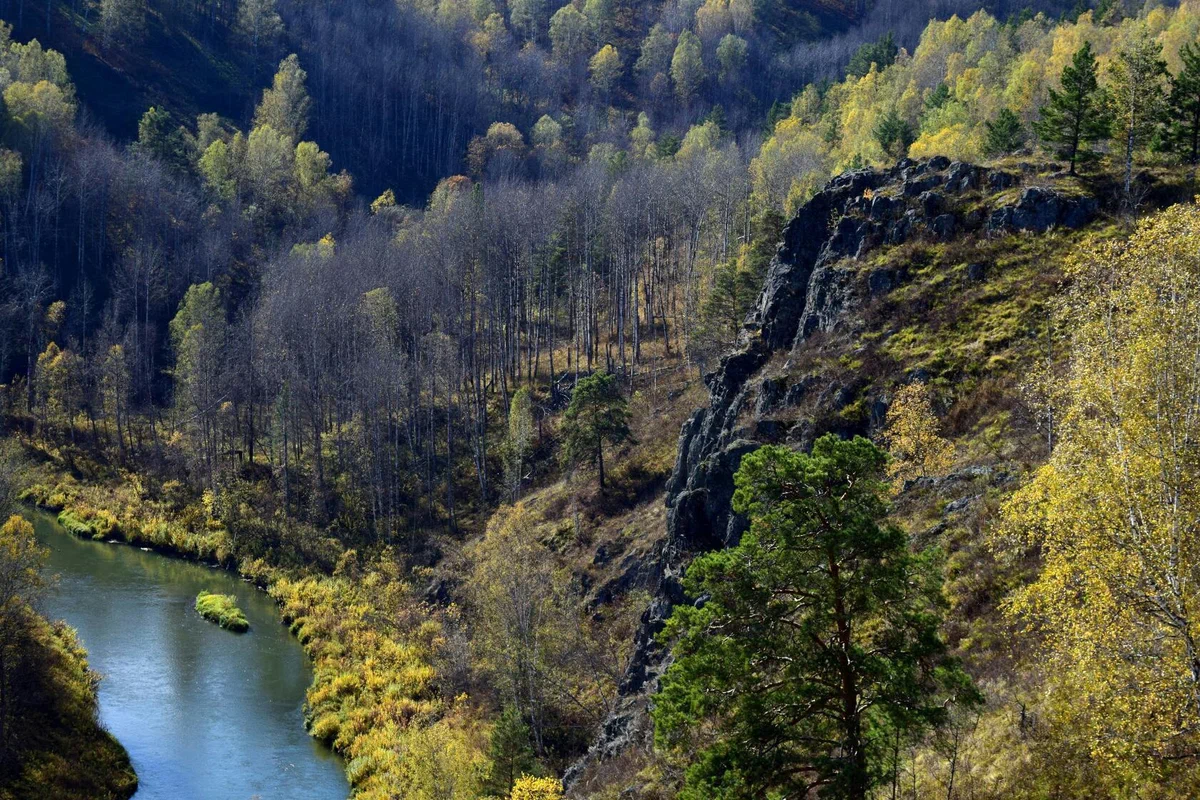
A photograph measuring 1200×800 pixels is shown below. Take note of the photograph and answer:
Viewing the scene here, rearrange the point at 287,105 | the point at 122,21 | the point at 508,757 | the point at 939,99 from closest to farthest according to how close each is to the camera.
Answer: the point at 508,757 → the point at 939,99 → the point at 122,21 → the point at 287,105

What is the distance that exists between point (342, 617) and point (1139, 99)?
51631mm

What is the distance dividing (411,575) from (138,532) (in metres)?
20.9

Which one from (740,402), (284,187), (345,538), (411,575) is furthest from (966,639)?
(284,187)

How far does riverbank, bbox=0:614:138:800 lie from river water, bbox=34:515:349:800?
1218 mm

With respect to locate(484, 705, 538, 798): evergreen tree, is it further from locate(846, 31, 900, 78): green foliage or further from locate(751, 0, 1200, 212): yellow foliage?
locate(846, 31, 900, 78): green foliage

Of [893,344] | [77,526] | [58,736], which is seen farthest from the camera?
[77,526]

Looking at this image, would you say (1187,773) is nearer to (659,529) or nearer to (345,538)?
(659,529)

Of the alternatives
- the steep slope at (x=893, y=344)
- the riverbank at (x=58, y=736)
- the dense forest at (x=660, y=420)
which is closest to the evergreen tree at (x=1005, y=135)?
Result: the dense forest at (x=660, y=420)

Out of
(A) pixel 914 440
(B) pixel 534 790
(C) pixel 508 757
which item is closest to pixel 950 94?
(A) pixel 914 440

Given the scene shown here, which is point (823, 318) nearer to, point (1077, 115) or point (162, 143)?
point (1077, 115)

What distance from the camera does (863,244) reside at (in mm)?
50500

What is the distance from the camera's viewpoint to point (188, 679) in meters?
50.1

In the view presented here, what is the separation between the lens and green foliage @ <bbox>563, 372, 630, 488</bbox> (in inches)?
2437

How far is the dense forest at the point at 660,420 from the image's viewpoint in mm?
17469
